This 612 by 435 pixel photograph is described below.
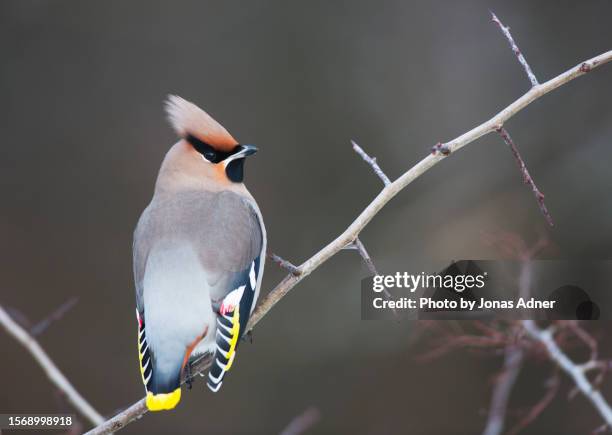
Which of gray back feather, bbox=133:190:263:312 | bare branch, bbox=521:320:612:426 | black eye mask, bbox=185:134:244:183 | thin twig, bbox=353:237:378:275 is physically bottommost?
bare branch, bbox=521:320:612:426

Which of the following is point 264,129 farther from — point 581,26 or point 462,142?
point 462,142

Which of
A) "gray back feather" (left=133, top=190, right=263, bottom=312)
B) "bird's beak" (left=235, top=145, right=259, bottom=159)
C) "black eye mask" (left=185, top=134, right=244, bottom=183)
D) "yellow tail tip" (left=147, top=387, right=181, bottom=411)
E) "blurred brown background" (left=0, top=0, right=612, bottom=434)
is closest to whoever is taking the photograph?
"yellow tail tip" (left=147, top=387, right=181, bottom=411)

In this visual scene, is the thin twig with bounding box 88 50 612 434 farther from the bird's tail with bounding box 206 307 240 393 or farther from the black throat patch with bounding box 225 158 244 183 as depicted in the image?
the black throat patch with bounding box 225 158 244 183

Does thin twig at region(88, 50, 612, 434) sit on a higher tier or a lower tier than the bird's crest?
lower

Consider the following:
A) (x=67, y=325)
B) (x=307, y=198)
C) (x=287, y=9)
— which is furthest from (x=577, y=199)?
(x=67, y=325)

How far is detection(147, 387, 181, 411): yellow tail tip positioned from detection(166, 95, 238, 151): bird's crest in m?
0.92

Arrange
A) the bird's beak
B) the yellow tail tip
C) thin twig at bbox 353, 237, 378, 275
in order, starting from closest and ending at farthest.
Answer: the yellow tail tip < thin twig at bbox 353, 237, 378, 275 < the bird's beak

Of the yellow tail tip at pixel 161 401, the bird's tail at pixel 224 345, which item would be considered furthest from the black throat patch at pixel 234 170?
the yellow tail tip at pixel 161 401

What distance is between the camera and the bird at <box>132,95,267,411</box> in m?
2.19

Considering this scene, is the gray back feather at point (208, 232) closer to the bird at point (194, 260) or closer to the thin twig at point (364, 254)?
the bird at point (194, 260)

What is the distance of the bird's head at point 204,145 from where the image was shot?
2.67 meters

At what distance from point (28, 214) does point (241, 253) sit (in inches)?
112

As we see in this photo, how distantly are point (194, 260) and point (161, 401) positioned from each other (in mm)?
488

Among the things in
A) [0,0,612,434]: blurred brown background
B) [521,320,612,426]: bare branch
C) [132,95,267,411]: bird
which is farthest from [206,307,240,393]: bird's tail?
[0,0,612,434]: blurred brown background
